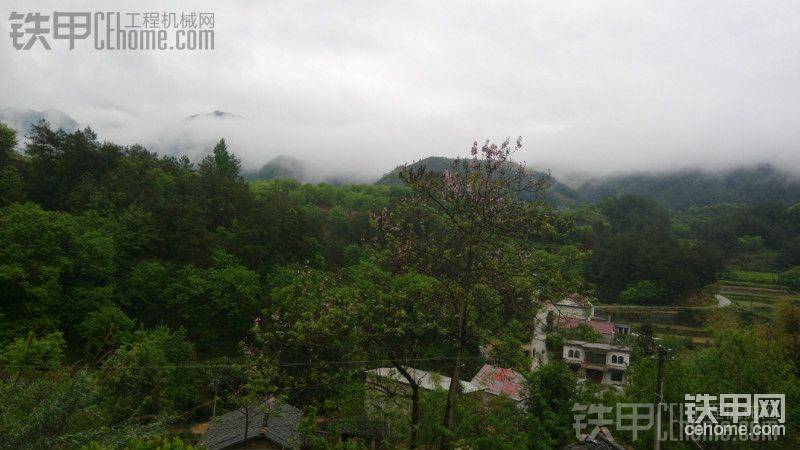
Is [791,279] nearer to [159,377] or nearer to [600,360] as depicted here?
[600,360]

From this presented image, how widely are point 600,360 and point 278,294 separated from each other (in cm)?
1864

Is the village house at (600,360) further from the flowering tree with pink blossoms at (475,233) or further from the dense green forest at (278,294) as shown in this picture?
the flowering tree with pink blossoms at (475,233)

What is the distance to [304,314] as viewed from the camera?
25.8 ft

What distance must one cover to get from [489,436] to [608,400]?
505cm

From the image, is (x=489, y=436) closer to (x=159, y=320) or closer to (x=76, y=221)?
(x=159, y=320)

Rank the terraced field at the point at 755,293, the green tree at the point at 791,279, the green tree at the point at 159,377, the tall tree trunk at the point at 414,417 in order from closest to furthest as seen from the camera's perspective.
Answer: the tall tree trunk at the point at 414,417 < the green tree at the point at 159,377 < the terraced field at the point at 755,293 < the green tree at the point at 791,279

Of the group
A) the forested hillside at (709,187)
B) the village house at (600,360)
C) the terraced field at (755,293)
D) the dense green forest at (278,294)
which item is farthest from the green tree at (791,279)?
the forested hillside at (709,187)

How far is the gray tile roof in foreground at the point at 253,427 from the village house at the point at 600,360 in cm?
1887

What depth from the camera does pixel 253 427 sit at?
13.2 meters

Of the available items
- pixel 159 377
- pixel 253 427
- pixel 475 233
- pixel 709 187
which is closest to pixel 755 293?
pixel 253 427

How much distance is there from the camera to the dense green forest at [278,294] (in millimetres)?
7824

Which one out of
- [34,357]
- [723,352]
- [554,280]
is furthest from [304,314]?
[723,352]

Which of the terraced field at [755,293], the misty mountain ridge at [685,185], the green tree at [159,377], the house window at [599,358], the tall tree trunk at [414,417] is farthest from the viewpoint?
the misty mountain ridge at [685,185]

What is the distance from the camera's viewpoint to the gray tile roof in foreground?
1245 cm
